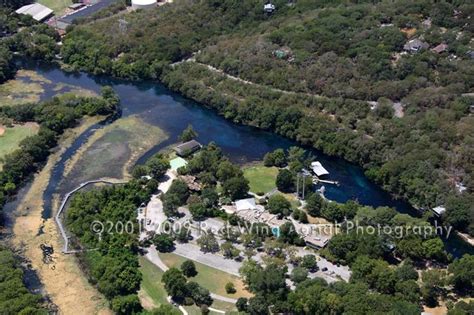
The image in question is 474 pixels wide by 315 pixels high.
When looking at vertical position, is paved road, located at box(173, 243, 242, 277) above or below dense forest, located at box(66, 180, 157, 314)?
below

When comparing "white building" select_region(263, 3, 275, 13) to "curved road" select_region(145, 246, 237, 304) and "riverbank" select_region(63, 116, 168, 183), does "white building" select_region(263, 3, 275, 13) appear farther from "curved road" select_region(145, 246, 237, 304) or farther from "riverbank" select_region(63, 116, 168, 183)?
"curved road" select_region(145, 246, 237, 304)

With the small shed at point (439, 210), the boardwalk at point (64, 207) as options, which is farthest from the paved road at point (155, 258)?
the small shed at point (439, 210)

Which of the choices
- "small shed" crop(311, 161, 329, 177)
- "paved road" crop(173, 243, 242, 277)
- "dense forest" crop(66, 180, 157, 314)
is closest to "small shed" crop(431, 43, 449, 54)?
"small shed" crop(311, 161, 329, 177)

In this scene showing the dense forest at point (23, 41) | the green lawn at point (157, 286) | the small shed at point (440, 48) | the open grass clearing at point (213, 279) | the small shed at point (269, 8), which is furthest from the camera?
the small shed at point (269, 8)

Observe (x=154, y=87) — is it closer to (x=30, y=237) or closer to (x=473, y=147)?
(x=30, y=237)

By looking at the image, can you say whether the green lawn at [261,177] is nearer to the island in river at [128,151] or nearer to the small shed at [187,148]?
the island in river at [128,151]
